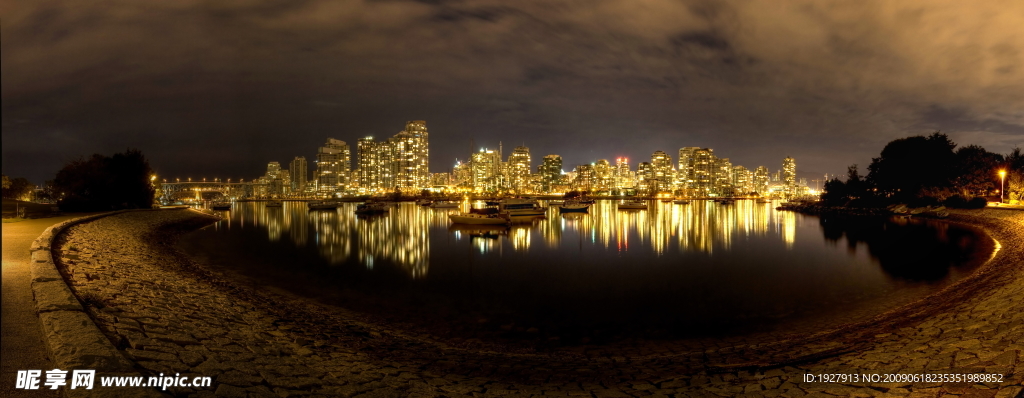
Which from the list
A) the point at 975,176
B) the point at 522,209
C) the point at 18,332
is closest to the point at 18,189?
the point at 522,209

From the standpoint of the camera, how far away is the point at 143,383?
563 centimetres

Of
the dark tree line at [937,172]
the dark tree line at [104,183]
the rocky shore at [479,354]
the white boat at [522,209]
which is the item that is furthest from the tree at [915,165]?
the dark tree line at [104,183]

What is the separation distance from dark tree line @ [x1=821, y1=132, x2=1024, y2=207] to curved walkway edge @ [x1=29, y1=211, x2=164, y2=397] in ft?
222

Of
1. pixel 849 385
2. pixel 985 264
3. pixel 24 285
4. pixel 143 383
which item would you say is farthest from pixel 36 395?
pixel 985 264

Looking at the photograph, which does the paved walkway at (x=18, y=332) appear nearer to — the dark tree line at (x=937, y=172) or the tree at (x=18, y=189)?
the tree at (x=18, y=189)

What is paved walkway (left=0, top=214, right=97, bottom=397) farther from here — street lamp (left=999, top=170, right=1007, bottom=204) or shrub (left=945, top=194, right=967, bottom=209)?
shrub (left=945, top=194, right=967, bottom=209)

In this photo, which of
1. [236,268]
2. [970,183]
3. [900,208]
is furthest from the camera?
[900,208]

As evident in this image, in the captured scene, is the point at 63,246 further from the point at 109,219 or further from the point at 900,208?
the point at 900,208

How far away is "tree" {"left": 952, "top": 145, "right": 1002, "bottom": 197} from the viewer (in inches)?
2058

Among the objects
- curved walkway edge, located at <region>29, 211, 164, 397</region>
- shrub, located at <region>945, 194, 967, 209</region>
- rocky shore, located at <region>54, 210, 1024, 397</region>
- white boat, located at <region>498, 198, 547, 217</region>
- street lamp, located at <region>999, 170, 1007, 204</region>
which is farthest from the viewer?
white boat, located at <region>498, 198, 547, 217</region>

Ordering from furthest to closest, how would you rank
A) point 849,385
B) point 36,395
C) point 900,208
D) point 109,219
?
point 900,208 → point 109,219 → point 849,385 → point 36,395

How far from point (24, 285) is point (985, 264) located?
32.4 m

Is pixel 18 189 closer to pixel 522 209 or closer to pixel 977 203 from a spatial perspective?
pixel 522 209

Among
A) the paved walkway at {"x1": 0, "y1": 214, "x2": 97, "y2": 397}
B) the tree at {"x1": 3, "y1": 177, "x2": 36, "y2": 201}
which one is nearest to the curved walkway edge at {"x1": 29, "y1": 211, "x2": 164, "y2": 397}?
the paved walkway at {"x1": 0, "y1": 214, "x2": 97, "y2": 397}
